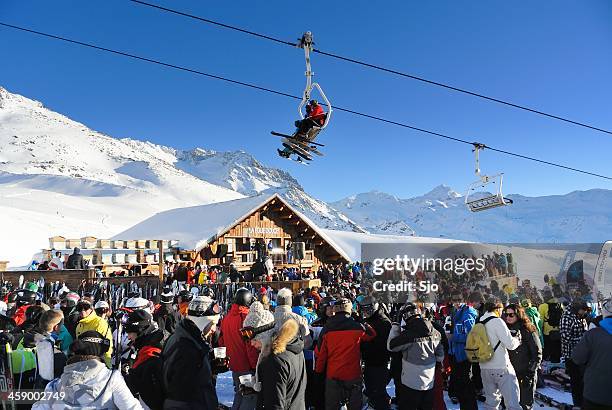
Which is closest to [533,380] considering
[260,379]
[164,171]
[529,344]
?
[529,344]

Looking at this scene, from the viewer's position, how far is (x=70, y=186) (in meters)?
99.7

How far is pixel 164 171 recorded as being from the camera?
5728 inches

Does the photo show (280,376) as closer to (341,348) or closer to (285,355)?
(285,355)

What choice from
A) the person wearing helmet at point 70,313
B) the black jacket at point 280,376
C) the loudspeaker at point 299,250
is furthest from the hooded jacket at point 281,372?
the loudspeaker at point 299,250

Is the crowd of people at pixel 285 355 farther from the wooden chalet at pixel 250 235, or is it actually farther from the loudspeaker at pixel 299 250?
the wooden chalet at pixel 250 235

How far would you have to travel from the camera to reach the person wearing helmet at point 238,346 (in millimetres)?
5339

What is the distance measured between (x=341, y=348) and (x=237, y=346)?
1205 mm

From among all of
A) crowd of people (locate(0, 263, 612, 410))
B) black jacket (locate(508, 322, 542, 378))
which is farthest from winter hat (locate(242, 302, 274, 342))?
black jacket (locate(508, 322, 542, 378))

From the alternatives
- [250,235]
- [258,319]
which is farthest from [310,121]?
[250,235]

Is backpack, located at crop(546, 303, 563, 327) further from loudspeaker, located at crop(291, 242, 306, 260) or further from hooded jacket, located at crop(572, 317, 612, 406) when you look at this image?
loudspeaker, located at crop(291, 242, 306, 260)

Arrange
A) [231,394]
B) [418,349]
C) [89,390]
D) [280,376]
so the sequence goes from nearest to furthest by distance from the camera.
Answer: [89,390], [280,376], [418,349], [231,394]

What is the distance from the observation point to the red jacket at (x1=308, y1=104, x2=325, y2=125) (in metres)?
7.97

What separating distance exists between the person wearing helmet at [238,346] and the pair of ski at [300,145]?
11.7ft

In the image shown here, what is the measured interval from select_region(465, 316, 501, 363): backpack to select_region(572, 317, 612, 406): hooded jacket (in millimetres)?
1165
